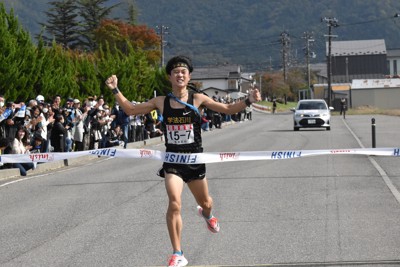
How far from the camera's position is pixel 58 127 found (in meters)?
24.2

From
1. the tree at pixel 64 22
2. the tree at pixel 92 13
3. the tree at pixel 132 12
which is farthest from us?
the tree at pixel 132 12

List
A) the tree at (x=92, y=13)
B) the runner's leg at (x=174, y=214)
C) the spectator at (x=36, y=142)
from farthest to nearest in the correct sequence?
the tree at (x=92, y=13) < the spectator at (x=36, y=142) < the runner's leg at (x=174, y=214)

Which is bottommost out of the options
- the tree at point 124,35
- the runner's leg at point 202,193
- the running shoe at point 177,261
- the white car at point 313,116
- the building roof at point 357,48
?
the white car at point 313,116

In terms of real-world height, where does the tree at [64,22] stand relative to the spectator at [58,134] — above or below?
above

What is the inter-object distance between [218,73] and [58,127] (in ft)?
448

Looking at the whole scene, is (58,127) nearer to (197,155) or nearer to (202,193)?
(202,193)

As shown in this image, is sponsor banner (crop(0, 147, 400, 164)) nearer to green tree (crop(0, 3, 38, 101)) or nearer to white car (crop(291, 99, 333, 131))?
green tree (crop(0, 3, 38, 101))

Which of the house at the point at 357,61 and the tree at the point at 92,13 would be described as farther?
the house at the point at 357,61

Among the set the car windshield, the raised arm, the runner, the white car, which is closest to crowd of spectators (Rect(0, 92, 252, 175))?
the raised arm

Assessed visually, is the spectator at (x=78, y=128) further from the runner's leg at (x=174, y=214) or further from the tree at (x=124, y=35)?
the tree at (x=124, y=35)

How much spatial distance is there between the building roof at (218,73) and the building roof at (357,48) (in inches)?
1089

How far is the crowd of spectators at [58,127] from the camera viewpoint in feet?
68.9

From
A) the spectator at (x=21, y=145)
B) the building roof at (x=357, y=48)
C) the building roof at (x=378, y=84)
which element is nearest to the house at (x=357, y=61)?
the building roof at (x=357, y=48)

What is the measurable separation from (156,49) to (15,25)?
217 feet
